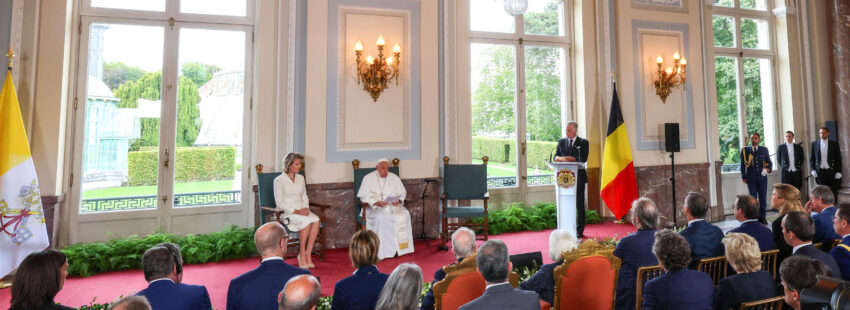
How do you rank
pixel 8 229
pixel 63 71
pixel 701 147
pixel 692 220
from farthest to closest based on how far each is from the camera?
pixel 701 147
pixel 63 71
pixel 8 229
pixel 692 220

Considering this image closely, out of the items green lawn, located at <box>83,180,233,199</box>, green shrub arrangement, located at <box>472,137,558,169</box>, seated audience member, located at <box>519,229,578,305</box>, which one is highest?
green shrub arrangement, located at <box>472,137,558,169</box>

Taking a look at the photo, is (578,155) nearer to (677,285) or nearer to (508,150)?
(508,150)

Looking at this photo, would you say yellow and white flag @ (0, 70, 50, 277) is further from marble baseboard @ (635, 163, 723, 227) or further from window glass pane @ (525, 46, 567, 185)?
marble baseboard @ (635, 163, 723, 227)

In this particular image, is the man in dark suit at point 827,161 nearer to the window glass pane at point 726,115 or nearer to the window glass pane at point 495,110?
the window glass pane at point 726,115

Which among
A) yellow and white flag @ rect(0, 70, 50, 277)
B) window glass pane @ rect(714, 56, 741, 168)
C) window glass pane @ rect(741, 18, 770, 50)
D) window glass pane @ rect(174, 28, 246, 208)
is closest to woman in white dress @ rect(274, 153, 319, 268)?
window glass pane @ rect(174, 28, 246, 208)

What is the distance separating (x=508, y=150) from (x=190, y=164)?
426 centimetres

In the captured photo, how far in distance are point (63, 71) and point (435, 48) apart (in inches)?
165

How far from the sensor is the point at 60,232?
16.1ft

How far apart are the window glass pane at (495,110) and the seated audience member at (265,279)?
463 cm

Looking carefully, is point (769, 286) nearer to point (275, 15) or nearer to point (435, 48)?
point (435, 48)

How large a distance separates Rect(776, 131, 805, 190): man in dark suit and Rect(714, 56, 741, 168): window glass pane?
2.17ft

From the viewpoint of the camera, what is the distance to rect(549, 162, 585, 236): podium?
17.5 feet

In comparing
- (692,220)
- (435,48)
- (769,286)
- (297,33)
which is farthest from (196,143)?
(769,286)

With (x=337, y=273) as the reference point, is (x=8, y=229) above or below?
above
